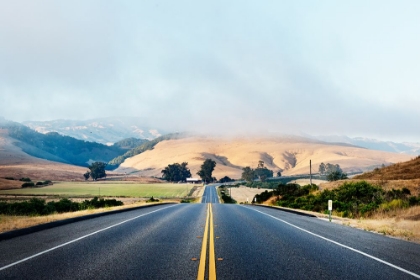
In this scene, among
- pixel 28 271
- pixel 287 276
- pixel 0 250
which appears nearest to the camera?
pixel 287 276

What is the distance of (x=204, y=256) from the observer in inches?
391

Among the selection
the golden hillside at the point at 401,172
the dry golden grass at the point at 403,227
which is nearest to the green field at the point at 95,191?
the golden hillside at the point at 401,172

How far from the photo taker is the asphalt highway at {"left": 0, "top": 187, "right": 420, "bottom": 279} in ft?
26.5

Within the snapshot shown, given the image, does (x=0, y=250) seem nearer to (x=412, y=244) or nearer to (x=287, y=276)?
(x=287, y=276)

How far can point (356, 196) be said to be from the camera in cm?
3797

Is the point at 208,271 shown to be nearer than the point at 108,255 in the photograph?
Yes

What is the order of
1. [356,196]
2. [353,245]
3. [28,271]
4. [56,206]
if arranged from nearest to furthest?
1. [28,271]
2. [353,245]
3. [356,196]
4. [56,206]

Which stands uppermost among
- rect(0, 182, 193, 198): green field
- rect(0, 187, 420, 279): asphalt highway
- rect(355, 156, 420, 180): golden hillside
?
rect(355, 156, 420, 180): golden hillside

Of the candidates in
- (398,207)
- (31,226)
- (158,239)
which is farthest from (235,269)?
(398,207)

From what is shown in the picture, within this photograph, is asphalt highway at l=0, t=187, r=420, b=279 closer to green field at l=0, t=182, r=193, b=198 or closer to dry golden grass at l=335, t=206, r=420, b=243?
dry golden grass at l=335, t=206, r=420, b=243

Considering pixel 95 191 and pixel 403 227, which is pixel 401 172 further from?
pixel 95 191

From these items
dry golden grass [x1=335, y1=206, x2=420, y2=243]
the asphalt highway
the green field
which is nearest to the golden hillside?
dry golden grass [x1=335, y1=206, x2=420, y2=243]

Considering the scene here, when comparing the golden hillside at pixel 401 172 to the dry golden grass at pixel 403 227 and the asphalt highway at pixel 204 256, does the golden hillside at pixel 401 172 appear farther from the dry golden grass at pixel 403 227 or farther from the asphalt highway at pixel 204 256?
the asphalt highway at pixel 204 256

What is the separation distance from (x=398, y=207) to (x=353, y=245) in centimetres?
1662
